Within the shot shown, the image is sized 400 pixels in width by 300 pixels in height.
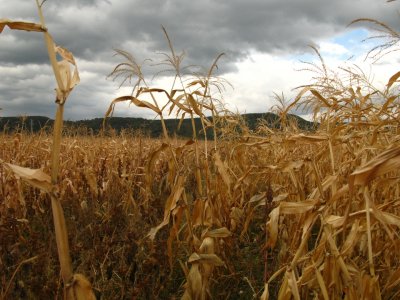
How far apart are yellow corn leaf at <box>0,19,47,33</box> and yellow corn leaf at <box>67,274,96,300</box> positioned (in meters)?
0.92

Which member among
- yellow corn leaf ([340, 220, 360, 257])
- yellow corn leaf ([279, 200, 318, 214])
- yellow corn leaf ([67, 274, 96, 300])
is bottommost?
yellow corn leaf ([67, 274, 96, 300])

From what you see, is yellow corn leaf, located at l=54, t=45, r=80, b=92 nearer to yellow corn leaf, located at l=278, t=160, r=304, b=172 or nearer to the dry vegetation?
the dry vegetation

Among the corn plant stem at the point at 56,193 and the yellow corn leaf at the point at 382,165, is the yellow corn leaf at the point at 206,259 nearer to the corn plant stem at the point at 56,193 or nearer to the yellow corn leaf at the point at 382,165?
the corn plant stem at the point at 56,193

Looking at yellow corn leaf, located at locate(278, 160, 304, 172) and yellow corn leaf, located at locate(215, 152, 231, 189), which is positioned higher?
yellow corn leaf, located at locate(278, 160, 304, 172)

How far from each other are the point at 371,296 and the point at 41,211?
9.53 feet

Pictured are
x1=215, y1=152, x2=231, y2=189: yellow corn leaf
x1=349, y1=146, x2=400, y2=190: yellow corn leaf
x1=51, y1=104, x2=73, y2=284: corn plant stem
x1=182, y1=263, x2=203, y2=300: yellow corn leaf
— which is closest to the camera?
x1=349, y1=146, x2=400, y2=190: yellow corn leaf

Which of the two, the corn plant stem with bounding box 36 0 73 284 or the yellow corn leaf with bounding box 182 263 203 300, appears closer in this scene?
the corn plant stem with bounding box 36 0 73 284

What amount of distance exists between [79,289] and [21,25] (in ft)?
3.28

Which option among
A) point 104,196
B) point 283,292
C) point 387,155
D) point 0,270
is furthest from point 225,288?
point 104,196

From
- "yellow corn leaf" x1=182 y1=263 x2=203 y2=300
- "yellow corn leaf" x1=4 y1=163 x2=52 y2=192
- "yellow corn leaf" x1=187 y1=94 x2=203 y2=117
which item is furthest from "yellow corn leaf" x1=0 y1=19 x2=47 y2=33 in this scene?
"yellow corn leaf" x1=182 y1=263 x2=203 y2=300

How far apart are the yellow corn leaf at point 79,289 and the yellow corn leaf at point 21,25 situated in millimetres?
917

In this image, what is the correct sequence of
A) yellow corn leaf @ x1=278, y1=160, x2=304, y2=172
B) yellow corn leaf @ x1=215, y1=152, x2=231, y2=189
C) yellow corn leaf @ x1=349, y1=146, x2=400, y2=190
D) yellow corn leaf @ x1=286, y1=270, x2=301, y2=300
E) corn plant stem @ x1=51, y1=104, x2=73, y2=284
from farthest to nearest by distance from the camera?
yellow corn leaf @ x1=215, y1=152, x2=231, y2=189
yellow corn leaf @ x1=278, y1=160, x2=304, y2=172
yellow corn leaf @ x1=286, y1=270, x2=301, y2=300
corn plant stem @ x1=51, y1=104, x2=73, y2=284
yellow corn leaf @ x1=349, y1=146, x2=400, y2=190

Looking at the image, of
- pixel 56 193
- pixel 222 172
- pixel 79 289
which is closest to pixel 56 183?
pixel 56 193

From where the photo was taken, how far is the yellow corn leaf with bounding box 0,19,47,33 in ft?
4.99
